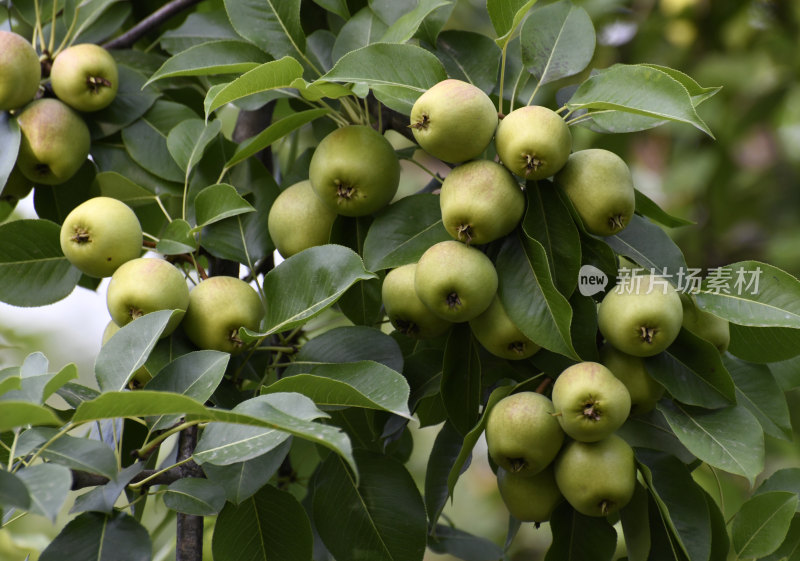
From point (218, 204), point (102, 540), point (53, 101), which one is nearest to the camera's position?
point (102, 540)

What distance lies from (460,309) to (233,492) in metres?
0.30

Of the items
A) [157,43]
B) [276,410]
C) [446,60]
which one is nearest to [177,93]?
[157,43]

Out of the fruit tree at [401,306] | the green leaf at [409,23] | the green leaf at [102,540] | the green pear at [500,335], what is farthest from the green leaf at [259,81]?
the green leaf at [102,540]

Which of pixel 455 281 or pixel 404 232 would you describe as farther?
pixel 404 232

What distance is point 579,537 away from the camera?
102 cm

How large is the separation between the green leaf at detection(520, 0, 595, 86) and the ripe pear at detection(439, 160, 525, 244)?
0.18 m

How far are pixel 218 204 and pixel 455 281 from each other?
1.10 ft

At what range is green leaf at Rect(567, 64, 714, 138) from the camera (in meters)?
0.91

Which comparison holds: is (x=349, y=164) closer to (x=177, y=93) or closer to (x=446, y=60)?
(x=446, y=60)

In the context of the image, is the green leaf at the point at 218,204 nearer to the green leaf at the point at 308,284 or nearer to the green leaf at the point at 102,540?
the green leaf at the point at 308,284

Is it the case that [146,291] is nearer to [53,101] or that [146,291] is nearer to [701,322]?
[53,101]

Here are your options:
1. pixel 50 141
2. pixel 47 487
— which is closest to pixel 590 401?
pixel 47 487

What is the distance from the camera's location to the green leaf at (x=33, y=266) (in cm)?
111

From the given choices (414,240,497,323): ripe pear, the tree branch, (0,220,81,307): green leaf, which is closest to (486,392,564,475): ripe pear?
(414,240,497,323): ripe pear
